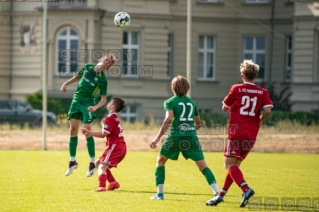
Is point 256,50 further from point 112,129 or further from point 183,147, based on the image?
point 183,147

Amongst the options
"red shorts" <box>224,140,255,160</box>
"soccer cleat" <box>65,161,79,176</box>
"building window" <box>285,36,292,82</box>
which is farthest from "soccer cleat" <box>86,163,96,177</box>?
"building window" <box>285,36,292,82</box>

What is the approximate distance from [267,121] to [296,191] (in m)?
19.2

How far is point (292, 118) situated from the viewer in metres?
33.9

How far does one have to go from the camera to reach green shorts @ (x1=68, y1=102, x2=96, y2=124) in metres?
15.4

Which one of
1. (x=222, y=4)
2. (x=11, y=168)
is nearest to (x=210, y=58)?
(x=222, y=4)

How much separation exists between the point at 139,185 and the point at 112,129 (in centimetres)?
162

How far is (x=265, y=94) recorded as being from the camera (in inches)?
466

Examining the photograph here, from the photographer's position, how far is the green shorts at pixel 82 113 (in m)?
15.4

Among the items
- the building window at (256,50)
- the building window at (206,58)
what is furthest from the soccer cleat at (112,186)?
the building window at (256,50)

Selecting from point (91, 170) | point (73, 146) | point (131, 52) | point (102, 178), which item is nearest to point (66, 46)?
point (131, 52)

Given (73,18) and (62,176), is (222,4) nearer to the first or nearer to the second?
(73,18)

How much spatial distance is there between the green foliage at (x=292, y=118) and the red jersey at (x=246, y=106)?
20.5 m

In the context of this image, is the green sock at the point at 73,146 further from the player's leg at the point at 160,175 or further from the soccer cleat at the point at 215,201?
the soccer cleat at the point at 215,201

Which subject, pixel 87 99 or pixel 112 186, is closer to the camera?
pixel 112 186
